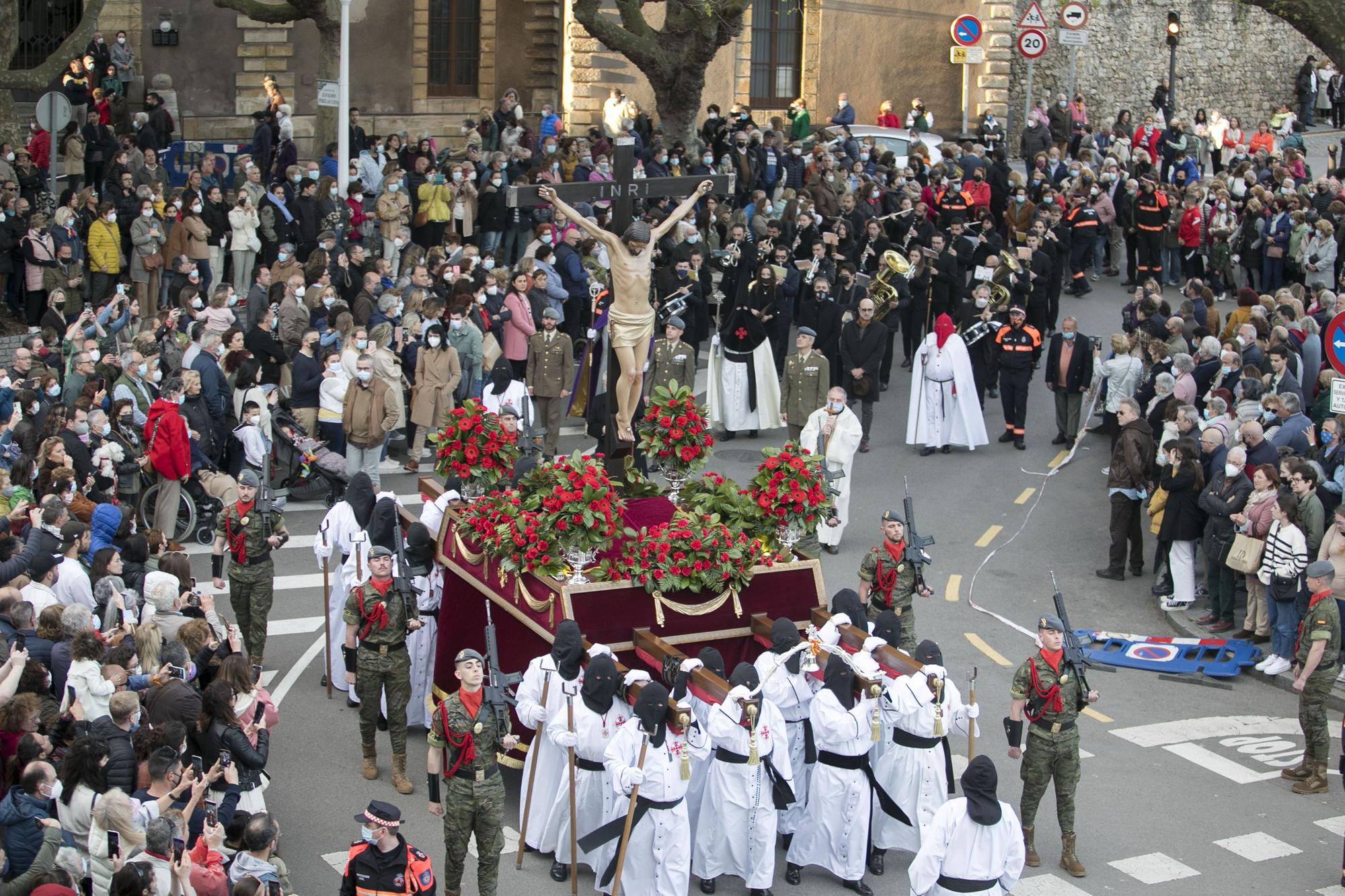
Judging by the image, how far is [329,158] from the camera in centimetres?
2364

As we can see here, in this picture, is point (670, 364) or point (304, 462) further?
point (670, 364)

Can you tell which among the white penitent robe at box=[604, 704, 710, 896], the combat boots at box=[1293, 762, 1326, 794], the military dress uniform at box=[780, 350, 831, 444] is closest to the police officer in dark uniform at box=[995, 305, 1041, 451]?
the military dress uniform at box=[780, 350, 831, 444]

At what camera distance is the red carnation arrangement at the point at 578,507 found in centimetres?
1160

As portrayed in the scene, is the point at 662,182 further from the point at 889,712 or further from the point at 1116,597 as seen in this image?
the point at 1116,597

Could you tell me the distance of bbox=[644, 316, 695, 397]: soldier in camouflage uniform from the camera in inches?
703

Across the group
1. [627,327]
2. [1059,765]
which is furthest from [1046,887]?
[627,327]

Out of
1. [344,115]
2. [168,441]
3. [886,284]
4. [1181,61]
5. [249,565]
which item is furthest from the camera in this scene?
[1181,61]

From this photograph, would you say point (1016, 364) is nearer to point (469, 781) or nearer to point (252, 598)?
point (252, 598)

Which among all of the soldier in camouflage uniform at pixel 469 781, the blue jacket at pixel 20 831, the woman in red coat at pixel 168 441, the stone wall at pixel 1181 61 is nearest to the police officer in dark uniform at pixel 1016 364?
the woman in red coat at pixel 168 441

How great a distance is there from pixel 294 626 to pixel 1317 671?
8.30 meters

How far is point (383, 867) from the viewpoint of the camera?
869cm

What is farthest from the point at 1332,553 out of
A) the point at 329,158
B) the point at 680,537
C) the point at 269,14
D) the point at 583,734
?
the point at 269,14

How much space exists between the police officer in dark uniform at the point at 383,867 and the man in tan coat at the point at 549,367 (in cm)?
962

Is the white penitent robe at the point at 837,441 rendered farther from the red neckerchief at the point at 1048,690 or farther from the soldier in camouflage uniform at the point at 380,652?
the soldier in camouflage uniform at the point at 380,652
